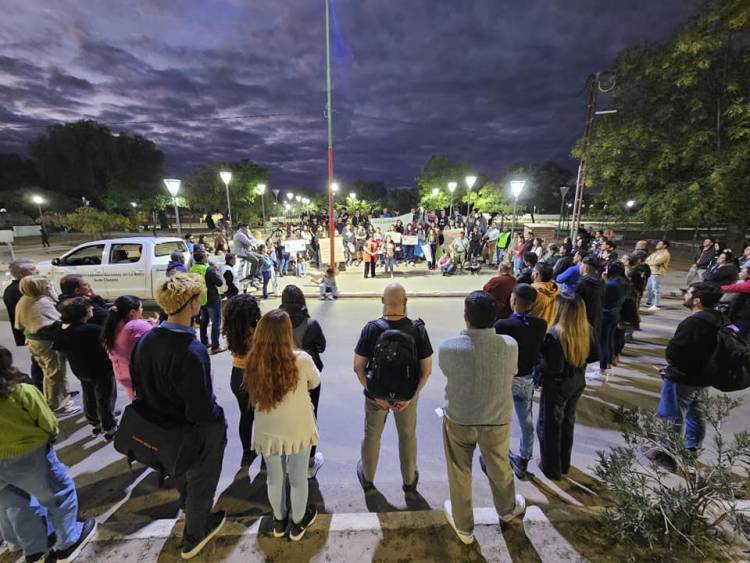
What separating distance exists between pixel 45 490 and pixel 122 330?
1.32 metres

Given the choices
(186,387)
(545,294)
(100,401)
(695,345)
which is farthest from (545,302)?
(100,401)

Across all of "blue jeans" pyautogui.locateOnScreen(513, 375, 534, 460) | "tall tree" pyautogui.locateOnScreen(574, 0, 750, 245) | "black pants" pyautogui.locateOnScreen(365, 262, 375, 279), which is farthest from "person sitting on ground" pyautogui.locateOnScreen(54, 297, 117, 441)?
"tall tree" pyautogui.locateOnScreen(574, 0, 750, 245)

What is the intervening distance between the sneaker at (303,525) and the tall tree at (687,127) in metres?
15.2

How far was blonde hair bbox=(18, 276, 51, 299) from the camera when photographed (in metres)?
3.64

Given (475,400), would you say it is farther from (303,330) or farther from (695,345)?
(695,345)

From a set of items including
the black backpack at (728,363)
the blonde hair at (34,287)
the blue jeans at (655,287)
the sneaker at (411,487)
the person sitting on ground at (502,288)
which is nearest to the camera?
the black backpack at (728,363)

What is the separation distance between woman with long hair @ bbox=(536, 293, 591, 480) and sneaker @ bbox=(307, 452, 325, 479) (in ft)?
6.84

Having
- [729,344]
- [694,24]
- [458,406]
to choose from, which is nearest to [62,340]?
[458,406]

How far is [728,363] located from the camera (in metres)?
2.97

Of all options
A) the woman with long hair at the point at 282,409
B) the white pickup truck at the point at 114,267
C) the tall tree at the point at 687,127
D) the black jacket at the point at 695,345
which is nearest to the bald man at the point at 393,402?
the woman with long hair at the point at 282,409

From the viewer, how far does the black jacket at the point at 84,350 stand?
339cm

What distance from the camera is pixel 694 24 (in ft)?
39.3

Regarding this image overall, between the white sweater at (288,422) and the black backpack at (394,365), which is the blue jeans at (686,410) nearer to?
the black backpack at (394,365)

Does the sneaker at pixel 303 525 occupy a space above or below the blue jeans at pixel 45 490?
below
